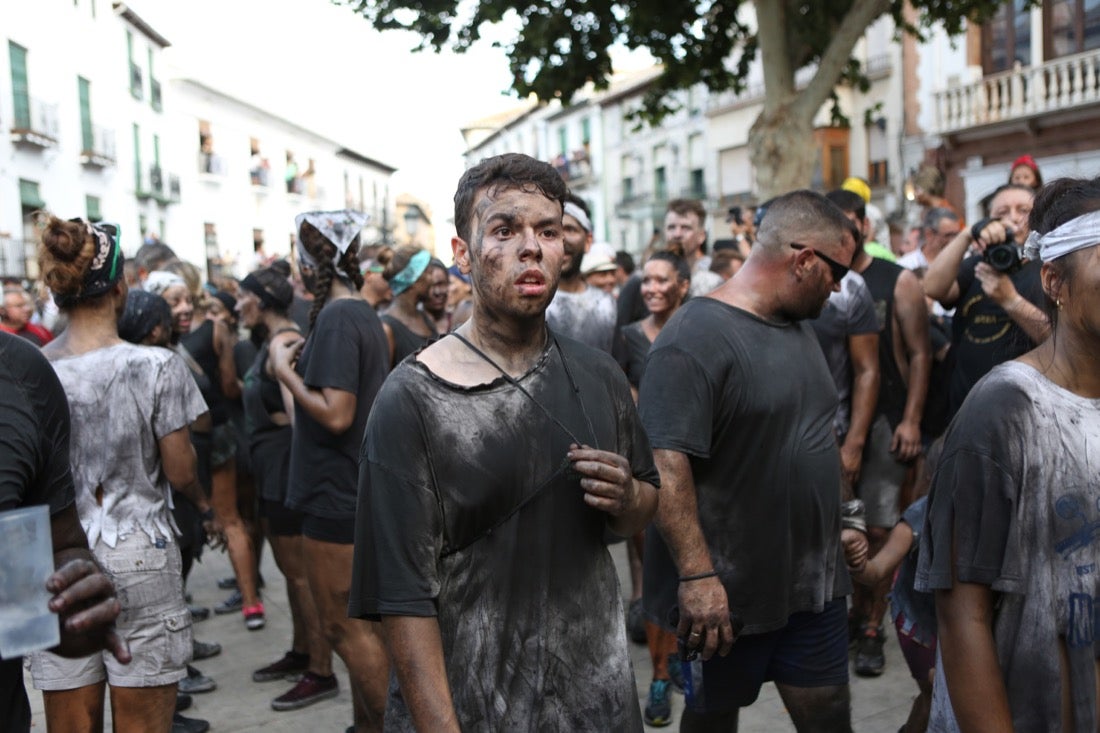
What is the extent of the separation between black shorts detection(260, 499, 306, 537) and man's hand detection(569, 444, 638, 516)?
306 cm

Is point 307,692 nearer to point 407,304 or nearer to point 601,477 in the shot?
point 407,304

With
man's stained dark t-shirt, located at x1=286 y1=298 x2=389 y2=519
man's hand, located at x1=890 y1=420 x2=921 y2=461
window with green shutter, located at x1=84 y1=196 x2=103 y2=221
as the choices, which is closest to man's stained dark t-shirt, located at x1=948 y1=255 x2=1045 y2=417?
man's hand, located at x1=890 y1=420 x2=921 y2=461

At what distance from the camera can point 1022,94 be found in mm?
20953

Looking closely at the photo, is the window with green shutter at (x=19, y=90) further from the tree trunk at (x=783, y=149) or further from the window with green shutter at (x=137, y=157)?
the tree trunk at (x=783, y=149)

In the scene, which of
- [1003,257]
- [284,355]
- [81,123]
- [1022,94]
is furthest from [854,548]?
[81,123]

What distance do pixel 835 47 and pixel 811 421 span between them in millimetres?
7939

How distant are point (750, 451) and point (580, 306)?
261 centimetres

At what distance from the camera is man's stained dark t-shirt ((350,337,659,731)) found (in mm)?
2076

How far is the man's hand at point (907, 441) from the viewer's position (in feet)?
17.1

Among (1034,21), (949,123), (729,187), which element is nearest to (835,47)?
(1034,21)

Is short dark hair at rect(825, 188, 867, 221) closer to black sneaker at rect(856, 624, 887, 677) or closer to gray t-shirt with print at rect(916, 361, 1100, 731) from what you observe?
black sneaker at rect(856, 624, 887, 677)

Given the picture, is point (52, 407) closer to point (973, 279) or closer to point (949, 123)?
point (973, 279)

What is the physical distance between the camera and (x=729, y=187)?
35469 mm

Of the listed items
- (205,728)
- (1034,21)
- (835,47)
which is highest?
(1034,21)
